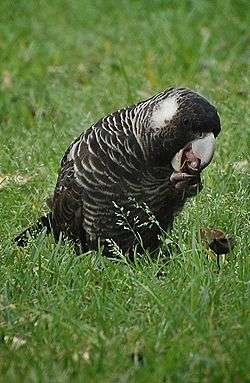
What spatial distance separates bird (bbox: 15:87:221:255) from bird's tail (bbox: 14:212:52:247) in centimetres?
1

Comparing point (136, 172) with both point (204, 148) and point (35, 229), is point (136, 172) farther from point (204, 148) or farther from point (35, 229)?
point (35, 229)

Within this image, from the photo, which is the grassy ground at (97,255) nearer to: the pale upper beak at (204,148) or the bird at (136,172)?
the bird at (136,172)

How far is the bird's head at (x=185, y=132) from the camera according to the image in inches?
167

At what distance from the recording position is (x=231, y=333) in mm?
3381

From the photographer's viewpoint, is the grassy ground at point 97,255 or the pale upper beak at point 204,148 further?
the pale upper beak at point 204,148

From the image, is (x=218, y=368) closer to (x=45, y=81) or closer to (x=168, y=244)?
(x=168, y=244)

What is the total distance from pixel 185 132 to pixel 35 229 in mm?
1056

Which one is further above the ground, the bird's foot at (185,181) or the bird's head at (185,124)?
the bird's head at (185,124)

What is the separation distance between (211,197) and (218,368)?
1.91 meters

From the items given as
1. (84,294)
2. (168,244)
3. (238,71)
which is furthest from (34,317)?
(238,71)

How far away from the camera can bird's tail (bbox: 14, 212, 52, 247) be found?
15.2 ft

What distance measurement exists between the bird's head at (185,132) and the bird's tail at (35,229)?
29.3 inches

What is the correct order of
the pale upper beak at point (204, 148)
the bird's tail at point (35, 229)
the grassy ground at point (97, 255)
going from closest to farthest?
the grassy ground at point (97, 255), the pale upper beak at point (204, 148), the bird's tail at point (35, 229)

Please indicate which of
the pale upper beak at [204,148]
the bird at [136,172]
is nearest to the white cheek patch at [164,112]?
the bird at [136,172]
